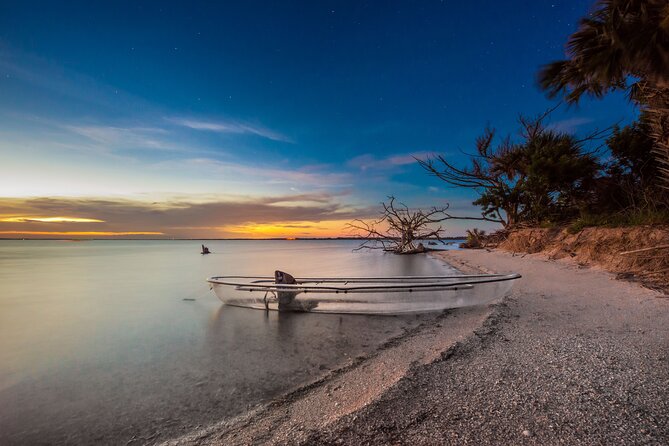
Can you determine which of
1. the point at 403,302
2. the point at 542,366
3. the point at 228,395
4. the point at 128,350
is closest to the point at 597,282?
the point at 403,302

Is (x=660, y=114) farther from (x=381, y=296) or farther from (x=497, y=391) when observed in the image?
(x=497, y=391)

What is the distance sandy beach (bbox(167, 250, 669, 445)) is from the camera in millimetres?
→ 1738

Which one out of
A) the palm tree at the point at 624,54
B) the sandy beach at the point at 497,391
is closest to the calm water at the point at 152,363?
the sandy beach at the point at 497,391

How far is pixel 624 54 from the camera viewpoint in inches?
211

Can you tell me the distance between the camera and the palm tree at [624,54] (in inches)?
201

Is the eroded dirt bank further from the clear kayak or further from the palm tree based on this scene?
the clear kayak

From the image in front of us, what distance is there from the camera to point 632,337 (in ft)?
10.4

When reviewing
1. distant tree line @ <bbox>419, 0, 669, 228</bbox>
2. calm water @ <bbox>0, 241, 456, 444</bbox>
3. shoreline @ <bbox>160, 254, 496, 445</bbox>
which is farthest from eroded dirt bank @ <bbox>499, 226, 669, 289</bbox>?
calm water @ <bbox>0, 241, 456, 444</bbox>

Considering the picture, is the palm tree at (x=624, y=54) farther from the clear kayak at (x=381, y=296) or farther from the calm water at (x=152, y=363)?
the calm water at (x=152, y=363)

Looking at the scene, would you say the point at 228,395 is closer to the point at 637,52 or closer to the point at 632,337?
the point at 632,337

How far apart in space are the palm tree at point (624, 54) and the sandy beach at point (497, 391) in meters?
4.23

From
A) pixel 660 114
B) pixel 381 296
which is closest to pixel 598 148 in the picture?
pixel 660 114

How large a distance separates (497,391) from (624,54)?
657 centimetres

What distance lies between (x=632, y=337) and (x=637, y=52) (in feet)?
16.6
